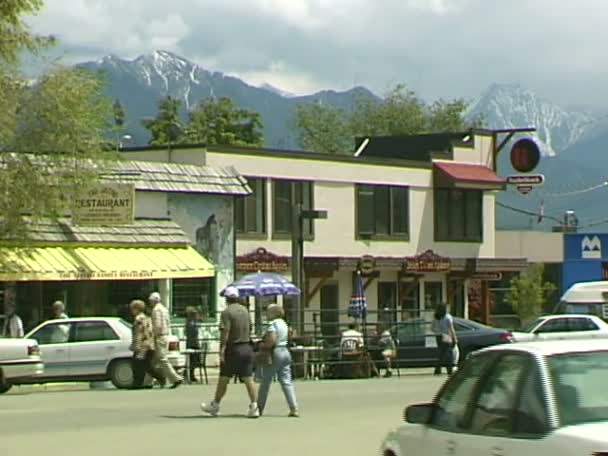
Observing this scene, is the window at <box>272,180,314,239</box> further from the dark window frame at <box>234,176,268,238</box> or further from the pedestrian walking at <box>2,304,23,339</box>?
the pedestrian walking at <box>2,304,23,339</box>

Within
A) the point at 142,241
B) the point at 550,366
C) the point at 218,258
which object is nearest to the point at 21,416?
the point at 550,366

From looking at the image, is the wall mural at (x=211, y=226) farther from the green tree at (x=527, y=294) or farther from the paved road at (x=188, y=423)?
the green tree at (x=527, y=294)

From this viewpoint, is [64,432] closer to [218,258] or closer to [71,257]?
[71,257]

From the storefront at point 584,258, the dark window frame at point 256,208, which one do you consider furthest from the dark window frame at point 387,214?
the storefront at point 584,258

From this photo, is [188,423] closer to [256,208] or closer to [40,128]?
[40,128]

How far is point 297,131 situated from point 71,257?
58.8m

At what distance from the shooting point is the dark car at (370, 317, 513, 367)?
3831cm

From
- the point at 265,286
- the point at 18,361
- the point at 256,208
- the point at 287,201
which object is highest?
the point at 287,201

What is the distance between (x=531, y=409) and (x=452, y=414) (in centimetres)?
129

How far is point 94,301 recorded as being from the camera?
40.8 metres

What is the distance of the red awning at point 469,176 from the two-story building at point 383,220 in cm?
5

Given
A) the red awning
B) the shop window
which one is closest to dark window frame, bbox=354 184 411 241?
the red awning

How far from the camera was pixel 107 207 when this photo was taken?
124 ft

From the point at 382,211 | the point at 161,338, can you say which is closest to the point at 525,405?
the point at 161,338
